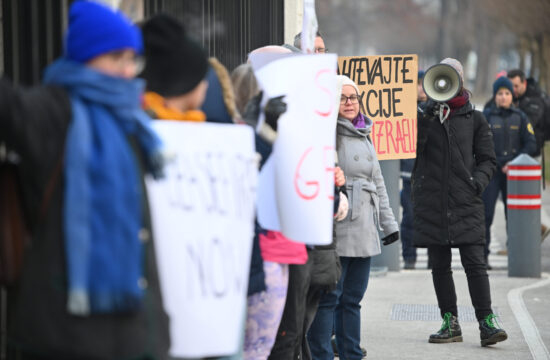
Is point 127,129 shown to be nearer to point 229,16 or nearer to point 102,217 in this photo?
point 102,217

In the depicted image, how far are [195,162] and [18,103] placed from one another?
73 centimetres

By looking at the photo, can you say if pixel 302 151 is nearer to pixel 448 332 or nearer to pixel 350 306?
pixel 350 306

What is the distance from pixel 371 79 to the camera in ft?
29.1

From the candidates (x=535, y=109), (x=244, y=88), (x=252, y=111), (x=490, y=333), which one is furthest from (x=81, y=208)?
(x=535, y=109)

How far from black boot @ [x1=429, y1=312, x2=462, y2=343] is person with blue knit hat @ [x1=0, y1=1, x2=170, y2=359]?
485cm

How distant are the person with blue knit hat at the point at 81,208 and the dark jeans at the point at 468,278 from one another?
16.1ft

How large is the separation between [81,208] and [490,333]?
504cm

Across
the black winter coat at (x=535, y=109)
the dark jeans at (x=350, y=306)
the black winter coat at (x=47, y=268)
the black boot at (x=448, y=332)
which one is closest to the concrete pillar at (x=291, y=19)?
the black boot at (x=448, y=332)

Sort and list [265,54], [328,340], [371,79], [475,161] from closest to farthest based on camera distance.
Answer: [265,54]
[328,340]
[475,161]
[371,79]

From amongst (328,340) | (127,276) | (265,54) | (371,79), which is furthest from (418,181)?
(127,276)

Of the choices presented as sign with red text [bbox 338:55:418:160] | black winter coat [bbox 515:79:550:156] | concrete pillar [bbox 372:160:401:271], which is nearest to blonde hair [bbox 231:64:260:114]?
sign with red text [bbox 338:55:418:160]

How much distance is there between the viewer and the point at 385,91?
884 centimetres

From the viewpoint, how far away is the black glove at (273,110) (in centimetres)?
437

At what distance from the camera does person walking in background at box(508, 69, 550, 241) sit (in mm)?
13617
